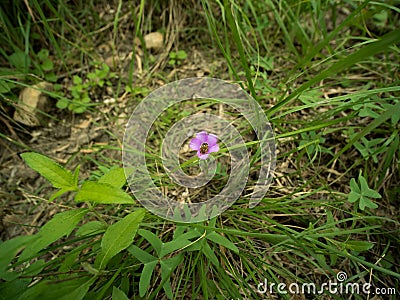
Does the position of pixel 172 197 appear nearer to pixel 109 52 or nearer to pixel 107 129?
pixel 107 129

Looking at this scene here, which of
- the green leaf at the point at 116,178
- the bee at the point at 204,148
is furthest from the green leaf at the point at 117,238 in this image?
the bee at the point at 204,148

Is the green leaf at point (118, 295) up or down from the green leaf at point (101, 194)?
down

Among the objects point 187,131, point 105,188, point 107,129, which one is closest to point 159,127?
point 187,131

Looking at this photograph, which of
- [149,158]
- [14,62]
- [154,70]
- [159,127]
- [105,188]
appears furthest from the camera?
[154,70]
